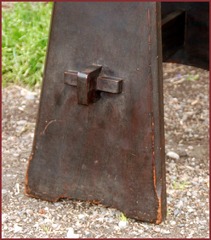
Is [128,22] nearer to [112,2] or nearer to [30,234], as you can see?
[112,2]

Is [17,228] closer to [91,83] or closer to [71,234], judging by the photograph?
[71,234]

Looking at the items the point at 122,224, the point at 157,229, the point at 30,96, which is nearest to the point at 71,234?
the point at 122,224

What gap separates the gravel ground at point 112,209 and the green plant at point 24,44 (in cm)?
19

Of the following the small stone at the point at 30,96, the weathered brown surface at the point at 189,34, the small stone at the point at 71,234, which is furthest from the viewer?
the small stone at the point at 30,96

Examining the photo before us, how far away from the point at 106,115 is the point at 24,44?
1.68 metres

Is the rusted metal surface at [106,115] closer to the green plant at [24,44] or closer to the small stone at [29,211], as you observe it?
the small stone at [29,211]

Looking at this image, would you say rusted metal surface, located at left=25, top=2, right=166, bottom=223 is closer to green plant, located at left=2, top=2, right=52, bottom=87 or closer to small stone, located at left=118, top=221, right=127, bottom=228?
small stone, located at left=118, top=221, right=127, bottom=228

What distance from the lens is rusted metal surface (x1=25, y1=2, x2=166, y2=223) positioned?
2.11 meters

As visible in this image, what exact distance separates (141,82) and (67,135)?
36 centimetres

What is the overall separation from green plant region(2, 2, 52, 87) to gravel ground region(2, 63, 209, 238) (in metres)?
0.19

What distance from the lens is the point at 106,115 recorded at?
222 cm

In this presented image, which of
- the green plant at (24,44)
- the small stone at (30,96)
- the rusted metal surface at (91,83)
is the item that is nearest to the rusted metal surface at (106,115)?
the rusted metal surface at (91,83)

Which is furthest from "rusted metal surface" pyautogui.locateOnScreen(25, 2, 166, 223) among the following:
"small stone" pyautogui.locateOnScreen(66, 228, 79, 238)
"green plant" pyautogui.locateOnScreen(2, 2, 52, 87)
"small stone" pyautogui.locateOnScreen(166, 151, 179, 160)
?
"green plant" pyautogui.locateOnScreen(2, 2, 52, 87)

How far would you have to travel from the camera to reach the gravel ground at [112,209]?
2.30 meters
